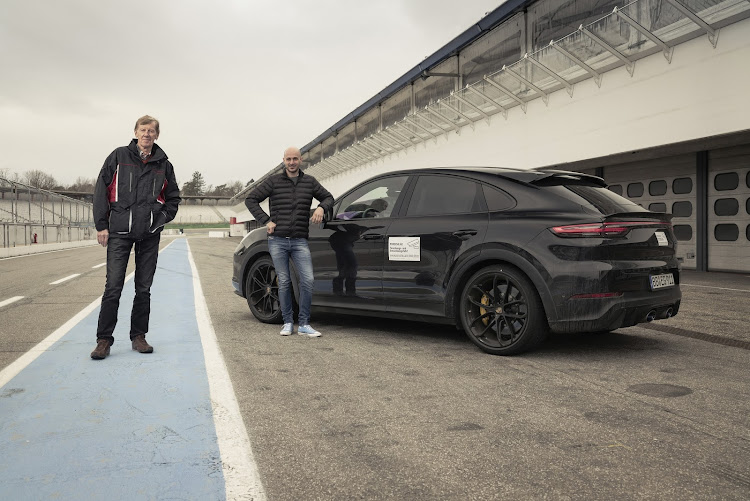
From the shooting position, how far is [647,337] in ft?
19.1

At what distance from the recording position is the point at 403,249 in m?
5.57

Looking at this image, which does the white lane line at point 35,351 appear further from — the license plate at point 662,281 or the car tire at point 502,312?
the license plate at point 662,281

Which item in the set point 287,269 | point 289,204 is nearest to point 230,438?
point 287,269

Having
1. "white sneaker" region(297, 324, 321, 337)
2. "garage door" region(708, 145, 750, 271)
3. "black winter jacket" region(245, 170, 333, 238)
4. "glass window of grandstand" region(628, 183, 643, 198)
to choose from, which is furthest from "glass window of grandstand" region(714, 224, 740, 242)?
"white sneaker" region(297, 324, 321, 337)

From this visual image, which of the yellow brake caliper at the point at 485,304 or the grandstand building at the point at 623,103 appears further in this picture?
the grandstand building at the point at 623,103

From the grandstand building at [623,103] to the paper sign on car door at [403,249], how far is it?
7.82 m

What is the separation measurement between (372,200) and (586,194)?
2031mm

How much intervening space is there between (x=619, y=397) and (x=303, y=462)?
204 cm

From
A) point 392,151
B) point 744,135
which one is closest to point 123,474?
point 744,135

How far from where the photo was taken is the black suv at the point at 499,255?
4.58 meters

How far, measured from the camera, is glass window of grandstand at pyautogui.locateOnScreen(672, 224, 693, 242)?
1570cm

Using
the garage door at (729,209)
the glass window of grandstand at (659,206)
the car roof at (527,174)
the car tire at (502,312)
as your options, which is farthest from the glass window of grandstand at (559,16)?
the car tire at (502,312)

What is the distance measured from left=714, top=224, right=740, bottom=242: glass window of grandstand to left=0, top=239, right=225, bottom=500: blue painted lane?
1355cm

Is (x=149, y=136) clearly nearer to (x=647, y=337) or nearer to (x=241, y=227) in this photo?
(x=647, y=337)
